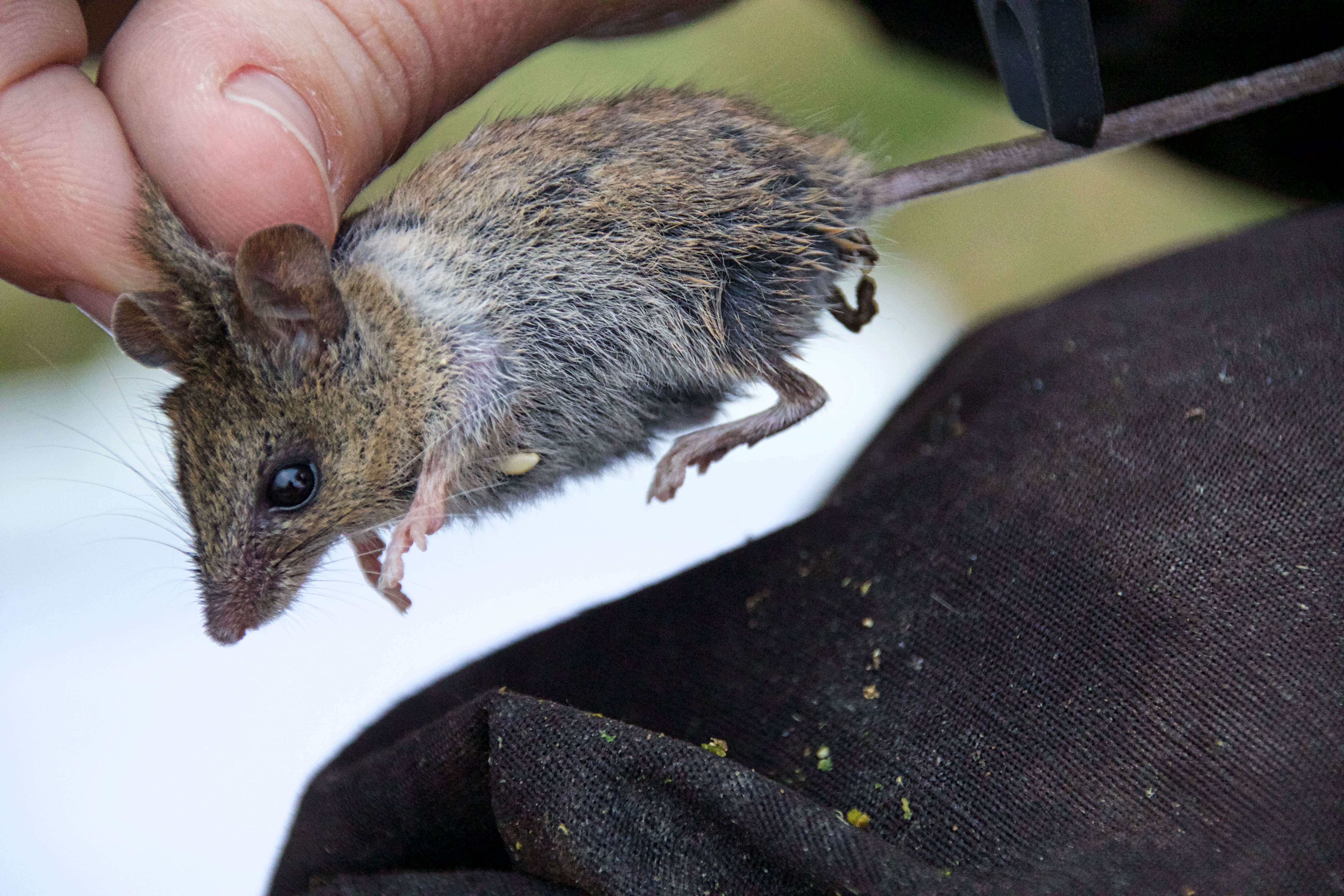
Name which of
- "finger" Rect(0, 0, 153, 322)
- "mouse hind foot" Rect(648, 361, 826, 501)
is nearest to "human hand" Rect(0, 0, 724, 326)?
"finger" Rect(0, 0, 153, 322)

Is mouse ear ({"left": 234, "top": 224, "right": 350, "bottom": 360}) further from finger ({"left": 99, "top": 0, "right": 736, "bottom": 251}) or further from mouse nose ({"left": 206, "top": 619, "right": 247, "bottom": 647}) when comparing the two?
mouse nose ({"left": 206, "top": 619, "right": 247, "bottom": 647})

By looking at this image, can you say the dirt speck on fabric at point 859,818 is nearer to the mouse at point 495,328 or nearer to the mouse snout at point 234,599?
the mouse at point 495,328

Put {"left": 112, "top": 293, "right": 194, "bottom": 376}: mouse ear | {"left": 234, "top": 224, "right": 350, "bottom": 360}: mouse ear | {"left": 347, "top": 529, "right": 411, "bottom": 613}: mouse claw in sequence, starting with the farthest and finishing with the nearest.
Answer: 1. {"left": 347, "top": 529, "right": 411, "bottom": 613}: mouse claw
2. {"left": 112, "top": 293, "right": 194, "bottom": 376}: mouse ear
3. {"left": 234, "top": 224, "right": 350, "bottom": 360}: mouse ear

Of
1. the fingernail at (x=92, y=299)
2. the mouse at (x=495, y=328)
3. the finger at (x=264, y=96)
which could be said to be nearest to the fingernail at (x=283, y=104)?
the finger at (x=264, y=96)

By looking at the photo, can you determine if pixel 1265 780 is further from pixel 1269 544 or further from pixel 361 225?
pixel 361 225

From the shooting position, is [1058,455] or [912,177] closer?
[1058,455]

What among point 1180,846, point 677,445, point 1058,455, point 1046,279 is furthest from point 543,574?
point 1046,279
